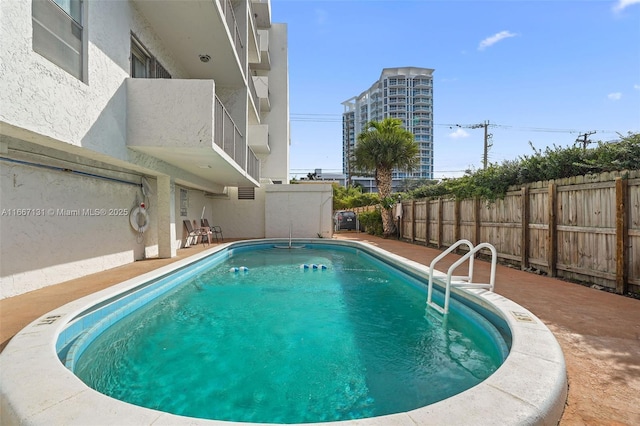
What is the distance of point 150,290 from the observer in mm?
6441

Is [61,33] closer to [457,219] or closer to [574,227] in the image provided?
[574,227]

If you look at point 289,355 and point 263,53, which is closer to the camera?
point 289,355

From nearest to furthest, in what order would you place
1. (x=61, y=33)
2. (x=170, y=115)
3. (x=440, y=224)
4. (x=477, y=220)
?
(x=61, y=33)
(x=170, y=115)
(x=477, y=220)
(x=440, y=224)

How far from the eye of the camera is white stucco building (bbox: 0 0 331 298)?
4.50 metres

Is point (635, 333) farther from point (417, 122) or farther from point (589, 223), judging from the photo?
point (417, 122)

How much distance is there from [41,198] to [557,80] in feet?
62.0

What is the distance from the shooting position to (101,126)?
19.1 ft

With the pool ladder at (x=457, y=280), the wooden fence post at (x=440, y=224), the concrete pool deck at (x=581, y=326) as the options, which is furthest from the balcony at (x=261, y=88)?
the pool ladder at (x=457, y=280)


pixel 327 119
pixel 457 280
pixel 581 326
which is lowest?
pixel 581 326

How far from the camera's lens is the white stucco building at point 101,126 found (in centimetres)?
450

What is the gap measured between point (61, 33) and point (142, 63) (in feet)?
10.7

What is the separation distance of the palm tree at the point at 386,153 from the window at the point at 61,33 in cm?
1411

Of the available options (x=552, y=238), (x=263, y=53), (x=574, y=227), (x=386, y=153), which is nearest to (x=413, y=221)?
(x=386, y=153)

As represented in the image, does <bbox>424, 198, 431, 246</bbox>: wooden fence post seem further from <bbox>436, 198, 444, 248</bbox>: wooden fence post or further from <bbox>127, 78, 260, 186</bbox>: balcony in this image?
<bbox>127, 78, 260, 186</bbox>: balcony
